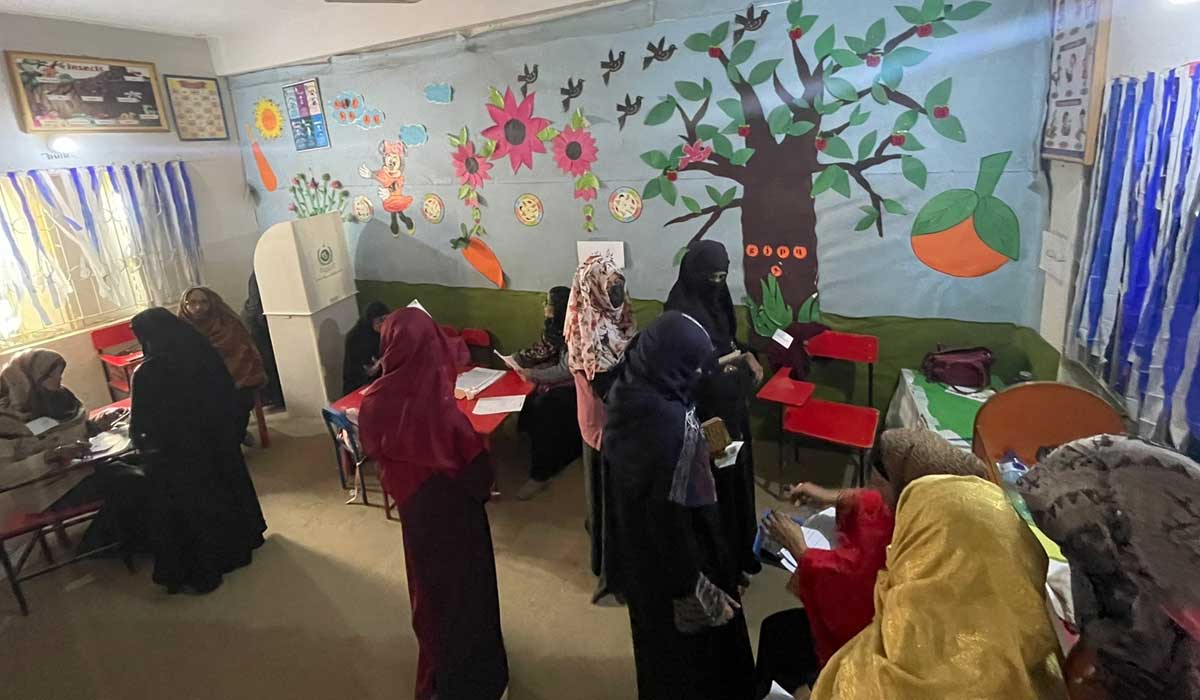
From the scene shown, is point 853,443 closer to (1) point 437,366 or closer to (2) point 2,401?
(1) point 437,366

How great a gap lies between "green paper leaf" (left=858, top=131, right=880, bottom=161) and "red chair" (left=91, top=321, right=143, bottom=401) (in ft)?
16.6

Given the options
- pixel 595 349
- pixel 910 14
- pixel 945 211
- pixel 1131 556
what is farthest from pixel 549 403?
pixel 1131 556

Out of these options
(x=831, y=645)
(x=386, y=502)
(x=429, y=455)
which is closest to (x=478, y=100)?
(x=386, y=502)

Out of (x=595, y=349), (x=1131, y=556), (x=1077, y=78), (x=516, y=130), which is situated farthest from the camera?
(x=516, y=130)

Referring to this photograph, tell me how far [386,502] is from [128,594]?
4.40ft

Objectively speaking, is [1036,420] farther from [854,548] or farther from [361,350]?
[361,350]

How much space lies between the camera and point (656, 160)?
3.93 meters

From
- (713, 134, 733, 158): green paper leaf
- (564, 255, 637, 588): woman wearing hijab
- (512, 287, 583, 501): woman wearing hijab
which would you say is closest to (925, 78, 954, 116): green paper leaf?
(713, 134, 733, 158): green paper leaf

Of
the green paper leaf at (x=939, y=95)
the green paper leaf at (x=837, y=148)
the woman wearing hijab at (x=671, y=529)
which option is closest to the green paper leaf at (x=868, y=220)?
the green paper leaf at (x=837, y=148)

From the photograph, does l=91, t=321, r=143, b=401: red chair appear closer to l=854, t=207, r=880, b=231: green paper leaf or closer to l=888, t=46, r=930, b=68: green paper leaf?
l=854, t=207, r=880, b=231: green paper leaf

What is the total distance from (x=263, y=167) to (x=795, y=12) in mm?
4603

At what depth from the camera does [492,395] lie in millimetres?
3756

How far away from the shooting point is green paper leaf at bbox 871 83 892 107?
3.30 m

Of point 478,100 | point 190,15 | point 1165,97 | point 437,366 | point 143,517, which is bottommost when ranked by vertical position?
point 143,517
